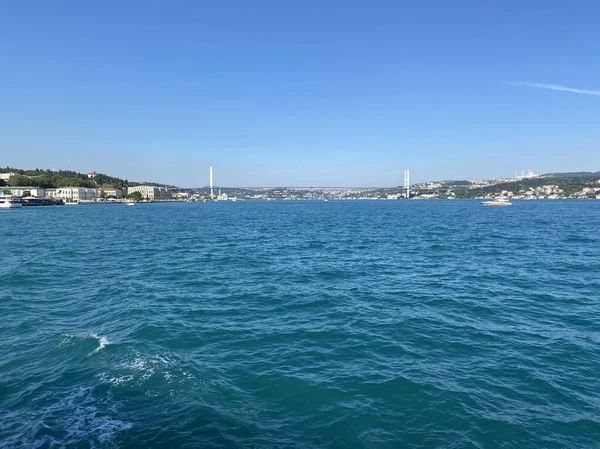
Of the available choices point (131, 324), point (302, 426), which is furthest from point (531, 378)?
point (131, 324)

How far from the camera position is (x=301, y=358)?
1296cm

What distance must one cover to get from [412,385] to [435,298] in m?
9.75

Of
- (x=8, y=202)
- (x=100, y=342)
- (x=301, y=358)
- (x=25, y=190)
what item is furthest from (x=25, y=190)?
(x=301, y=358)

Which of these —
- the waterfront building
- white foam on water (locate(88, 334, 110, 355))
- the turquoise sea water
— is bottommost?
the turquoise sea water

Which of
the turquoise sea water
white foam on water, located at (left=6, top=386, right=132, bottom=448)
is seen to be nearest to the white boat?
the turquoise sea water

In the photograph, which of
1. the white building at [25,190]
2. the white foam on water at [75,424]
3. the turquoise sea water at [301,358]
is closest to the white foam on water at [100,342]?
the turquoise sea water at [301,358]

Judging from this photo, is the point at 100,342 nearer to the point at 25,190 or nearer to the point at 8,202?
the point at 8,202

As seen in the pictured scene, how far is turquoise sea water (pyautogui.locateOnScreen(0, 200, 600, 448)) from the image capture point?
9.05m

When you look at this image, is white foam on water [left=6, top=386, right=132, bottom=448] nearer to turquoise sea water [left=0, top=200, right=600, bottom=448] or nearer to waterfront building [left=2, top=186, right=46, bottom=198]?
turquoise sea water [left=0, top=200, right=600, bottom=448]

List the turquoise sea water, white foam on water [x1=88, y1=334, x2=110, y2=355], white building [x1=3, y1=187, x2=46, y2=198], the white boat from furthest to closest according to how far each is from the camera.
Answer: white building [x1=3, y1=187, x2=46, y2=198] → the white boat → white foam on water [x1=88, y1=334, x2=110, y2=355] → the turquoise sea water

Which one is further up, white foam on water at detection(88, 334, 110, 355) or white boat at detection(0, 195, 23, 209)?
white boat at detection(0, 195, 23, 209)

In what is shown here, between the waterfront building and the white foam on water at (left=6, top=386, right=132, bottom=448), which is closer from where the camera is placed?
the white foam on water at (left=6, top=386, right=132, bottom=448)

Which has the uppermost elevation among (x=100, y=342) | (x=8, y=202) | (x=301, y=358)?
(x=8, y=202)

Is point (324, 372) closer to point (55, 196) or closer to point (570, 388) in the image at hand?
point (570, 388)
